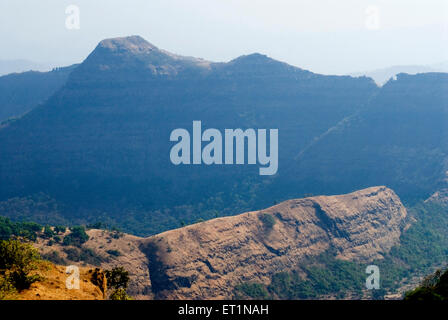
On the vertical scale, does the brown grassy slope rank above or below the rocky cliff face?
above

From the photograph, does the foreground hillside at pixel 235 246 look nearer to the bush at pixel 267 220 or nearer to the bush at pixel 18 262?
the bush at pixel 267 220

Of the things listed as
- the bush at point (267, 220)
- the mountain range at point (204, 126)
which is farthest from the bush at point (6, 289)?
the mountain range at point (204, 126)

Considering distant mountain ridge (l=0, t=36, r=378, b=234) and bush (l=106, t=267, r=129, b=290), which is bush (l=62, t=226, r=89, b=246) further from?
distant mountain ridge (l=0, t=36, r=378, b=234)

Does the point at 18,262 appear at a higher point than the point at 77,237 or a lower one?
higher

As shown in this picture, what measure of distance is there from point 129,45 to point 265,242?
4684 inches

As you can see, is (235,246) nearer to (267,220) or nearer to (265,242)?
(265,242)

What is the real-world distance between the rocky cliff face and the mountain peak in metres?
108

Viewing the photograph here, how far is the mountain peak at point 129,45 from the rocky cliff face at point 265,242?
108 m

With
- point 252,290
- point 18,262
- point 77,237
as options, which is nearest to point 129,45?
point 77,237

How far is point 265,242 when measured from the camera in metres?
74.6

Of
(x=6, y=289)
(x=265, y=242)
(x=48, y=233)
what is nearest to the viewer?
(x=6, y=289)

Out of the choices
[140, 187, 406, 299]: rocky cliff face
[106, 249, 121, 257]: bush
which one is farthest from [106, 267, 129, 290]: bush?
[106, 249, 121, 257]: bush

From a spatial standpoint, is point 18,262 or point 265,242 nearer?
point 18,262

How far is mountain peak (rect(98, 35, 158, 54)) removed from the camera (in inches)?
6678
